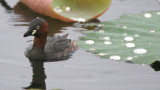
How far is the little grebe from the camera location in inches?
256

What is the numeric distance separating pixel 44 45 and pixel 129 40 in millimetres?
1391

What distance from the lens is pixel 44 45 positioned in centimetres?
668

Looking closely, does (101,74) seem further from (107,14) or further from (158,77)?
(107,14)

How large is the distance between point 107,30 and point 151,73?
51.7 inches

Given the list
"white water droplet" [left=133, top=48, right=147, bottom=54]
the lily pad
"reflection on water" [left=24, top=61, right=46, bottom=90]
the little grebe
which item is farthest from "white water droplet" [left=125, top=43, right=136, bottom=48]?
the lily pad

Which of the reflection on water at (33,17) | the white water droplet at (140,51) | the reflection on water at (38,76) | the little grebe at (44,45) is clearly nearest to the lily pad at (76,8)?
the reflection on water at (33,17)

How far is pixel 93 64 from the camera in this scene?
20.4 feet

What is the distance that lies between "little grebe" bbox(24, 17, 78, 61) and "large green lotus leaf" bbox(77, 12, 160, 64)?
1.19ft

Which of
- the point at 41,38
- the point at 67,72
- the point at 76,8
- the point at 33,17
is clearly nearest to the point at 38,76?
the point at 67,72

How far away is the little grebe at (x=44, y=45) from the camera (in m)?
6.50

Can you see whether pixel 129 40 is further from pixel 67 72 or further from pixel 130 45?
pixel 67 72

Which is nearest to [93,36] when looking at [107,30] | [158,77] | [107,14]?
[107,30]

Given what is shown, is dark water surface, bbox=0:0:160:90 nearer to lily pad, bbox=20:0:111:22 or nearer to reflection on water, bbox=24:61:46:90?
reflection on water, bbox=24:61:46:90

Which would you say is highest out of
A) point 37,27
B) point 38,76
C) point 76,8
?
point 76,8
